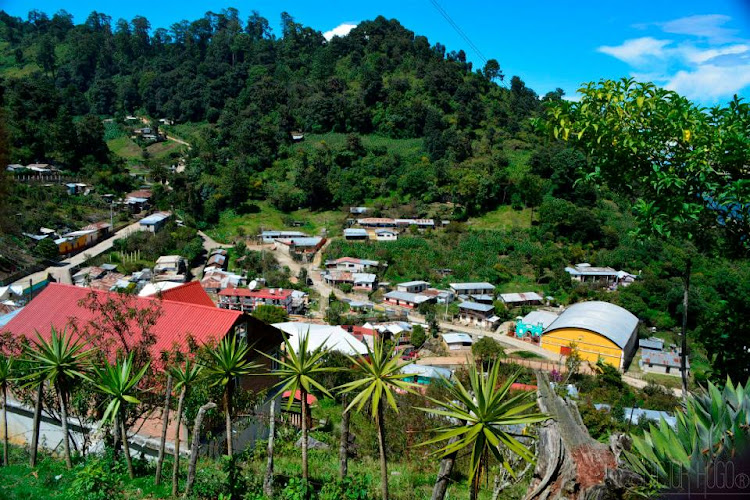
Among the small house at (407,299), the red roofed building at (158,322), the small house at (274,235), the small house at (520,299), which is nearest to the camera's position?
the red roofed building at (158,322)

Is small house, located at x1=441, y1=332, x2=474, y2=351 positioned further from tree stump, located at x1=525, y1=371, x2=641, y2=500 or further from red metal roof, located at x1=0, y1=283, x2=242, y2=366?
tree stump, located at x1=525, y1=371, x2=641, y2=500

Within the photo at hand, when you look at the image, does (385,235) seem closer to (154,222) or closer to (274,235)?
(274,235)

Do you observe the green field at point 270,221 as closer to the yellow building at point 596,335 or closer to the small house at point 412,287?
the small house at point 412,287

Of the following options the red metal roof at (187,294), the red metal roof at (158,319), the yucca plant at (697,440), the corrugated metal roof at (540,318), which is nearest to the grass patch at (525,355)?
the corrugated metal roof at (540,318)

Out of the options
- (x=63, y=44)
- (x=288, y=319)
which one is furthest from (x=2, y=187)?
(x=63, y=44)

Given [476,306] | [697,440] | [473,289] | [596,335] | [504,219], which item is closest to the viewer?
[697,440]

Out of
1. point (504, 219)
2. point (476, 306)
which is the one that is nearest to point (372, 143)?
point (504, 219)

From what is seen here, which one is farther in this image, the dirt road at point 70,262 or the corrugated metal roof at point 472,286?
the corrugated metal roof at point 472,286
